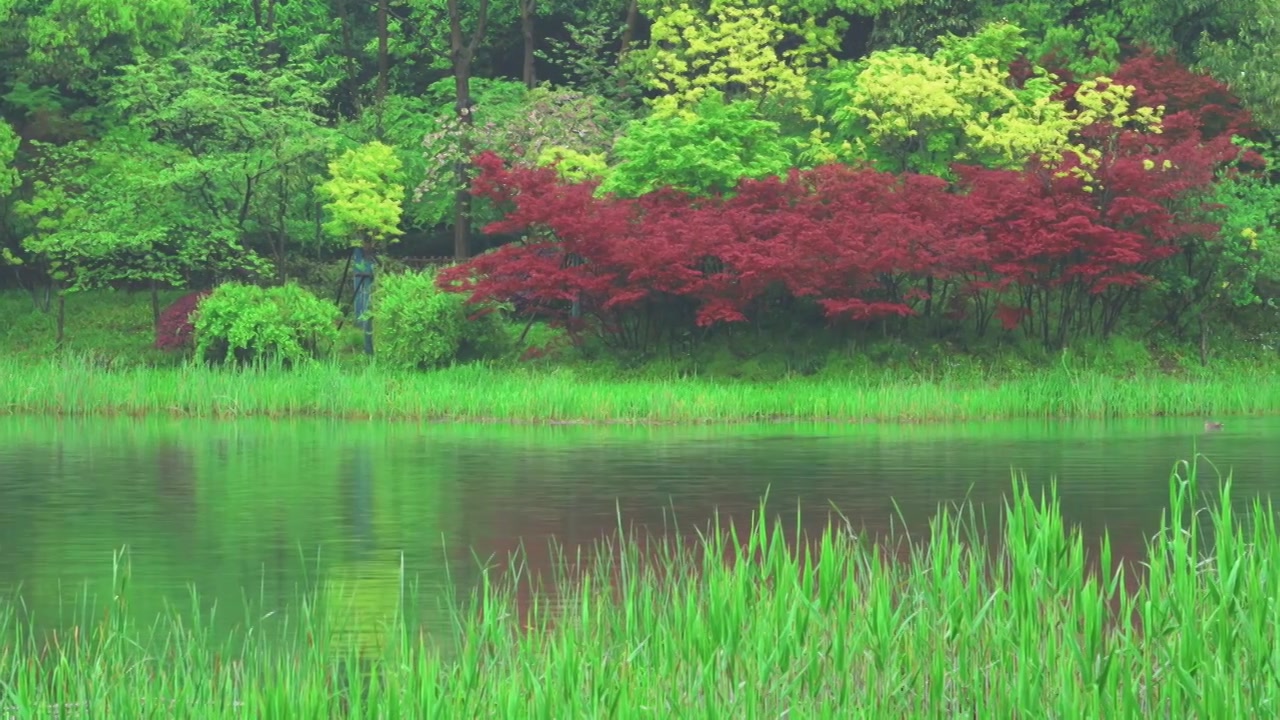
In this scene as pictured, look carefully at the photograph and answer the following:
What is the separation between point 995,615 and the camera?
954cm

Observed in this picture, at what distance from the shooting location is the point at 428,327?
36188mm

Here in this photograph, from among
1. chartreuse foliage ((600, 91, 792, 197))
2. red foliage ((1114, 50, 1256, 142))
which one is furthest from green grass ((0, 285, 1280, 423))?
red foliage ((1114, 50, 1256, 142))

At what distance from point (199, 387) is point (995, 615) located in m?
24.0

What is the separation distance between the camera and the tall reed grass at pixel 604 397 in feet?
101

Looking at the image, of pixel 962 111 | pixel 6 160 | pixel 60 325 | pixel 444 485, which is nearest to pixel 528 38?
pixel 962 111

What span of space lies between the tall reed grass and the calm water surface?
3.71 feet

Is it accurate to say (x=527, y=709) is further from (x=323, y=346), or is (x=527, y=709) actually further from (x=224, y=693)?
(x=323, y=346)

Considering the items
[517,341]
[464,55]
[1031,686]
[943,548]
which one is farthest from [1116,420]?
[1031,686]

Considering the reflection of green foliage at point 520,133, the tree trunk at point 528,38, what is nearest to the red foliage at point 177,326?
the reflection of green foliage at point 520,133

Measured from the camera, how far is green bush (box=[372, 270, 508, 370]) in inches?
1416

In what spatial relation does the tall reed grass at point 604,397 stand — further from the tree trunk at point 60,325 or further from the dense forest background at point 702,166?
the tree trunk at point 60,325

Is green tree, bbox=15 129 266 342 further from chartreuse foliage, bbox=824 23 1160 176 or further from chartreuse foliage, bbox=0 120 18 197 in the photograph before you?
chartreuse foliage, bbox=824 23 1160 176

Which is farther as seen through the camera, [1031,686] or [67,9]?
[67,9]

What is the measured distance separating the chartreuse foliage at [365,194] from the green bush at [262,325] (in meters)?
2.13
